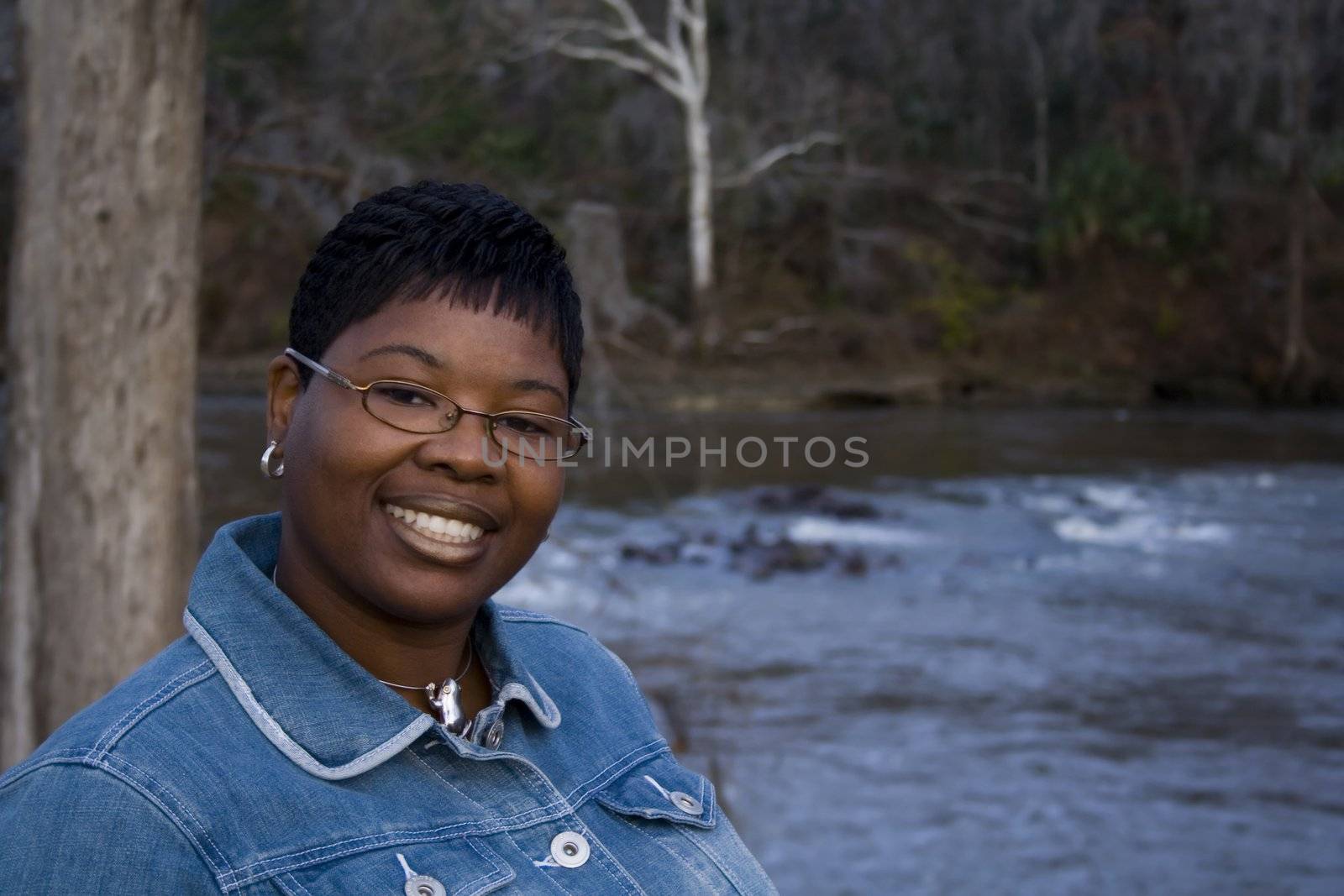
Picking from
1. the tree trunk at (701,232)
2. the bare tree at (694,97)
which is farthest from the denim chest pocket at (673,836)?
the tree trunk at (701,232)

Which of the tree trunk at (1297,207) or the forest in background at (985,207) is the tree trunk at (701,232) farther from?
the tree trunk at (1297,207)

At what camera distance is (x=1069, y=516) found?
13812 mm

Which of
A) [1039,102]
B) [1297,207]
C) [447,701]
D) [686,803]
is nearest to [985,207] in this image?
[1039,102]

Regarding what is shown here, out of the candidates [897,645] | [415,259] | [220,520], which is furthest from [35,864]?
[220,520]

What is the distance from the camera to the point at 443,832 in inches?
56.8

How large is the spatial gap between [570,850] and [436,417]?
44 centimetres

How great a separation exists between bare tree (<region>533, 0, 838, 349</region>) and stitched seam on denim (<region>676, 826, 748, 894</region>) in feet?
60.4

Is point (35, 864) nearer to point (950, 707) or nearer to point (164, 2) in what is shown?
point (164, 2)

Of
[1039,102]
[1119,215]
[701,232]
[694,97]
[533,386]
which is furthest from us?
[1039,102]

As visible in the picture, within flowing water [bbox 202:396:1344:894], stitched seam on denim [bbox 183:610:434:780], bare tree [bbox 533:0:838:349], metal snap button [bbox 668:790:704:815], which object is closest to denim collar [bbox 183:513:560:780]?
stitched seam on denim [bbox 183:610:434:780]

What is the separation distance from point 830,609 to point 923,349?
14.8 meters

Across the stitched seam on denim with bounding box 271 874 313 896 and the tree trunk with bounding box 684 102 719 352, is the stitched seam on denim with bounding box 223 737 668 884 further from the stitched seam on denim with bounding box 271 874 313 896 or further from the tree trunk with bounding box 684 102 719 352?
the tree trunk with bounding box 684 102 719 352

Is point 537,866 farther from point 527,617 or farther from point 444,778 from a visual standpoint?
point 527,617

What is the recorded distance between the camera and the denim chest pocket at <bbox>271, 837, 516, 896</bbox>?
1324mm
